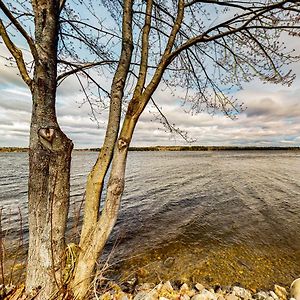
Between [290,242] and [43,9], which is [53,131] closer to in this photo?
[43,9]

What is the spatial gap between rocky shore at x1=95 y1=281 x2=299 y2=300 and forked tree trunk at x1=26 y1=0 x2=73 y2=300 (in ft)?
4.41

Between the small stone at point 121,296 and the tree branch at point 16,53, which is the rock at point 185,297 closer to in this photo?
the small stone at point 121,296

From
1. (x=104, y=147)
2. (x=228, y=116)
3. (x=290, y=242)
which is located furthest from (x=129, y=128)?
(x=290, y=242)

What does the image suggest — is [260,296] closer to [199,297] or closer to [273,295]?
[273,295]

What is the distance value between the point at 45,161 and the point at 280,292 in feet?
15.8

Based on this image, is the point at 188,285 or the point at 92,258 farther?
the point at 188,285

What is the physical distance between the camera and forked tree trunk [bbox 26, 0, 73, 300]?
267 cm

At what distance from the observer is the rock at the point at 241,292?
4.07 meters

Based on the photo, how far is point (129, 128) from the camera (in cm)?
297

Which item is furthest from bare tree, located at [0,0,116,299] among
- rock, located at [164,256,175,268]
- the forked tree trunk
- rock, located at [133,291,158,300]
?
rock, located at [164,256,175,268]

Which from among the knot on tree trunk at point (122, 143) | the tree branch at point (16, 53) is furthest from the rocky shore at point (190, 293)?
the tree branch at point (16, 53)

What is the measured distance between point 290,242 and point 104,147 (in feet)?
21.2

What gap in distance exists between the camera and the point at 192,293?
415 cm

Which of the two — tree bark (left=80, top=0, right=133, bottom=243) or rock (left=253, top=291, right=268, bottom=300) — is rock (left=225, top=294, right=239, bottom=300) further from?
tree bark (left=80, top=0, right=133, bottom=243)
